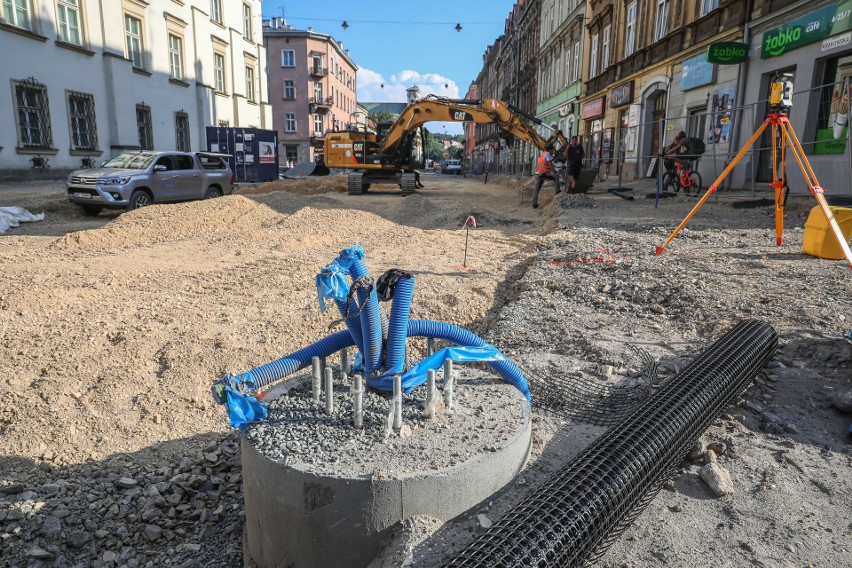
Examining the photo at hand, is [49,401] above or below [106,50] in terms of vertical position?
below

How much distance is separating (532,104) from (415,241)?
37458mm

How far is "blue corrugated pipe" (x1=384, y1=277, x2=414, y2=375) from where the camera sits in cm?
278

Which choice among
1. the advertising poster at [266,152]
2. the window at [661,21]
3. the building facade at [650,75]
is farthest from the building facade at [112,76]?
the window at [661,21]

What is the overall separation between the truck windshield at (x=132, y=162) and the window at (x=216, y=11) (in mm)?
17472

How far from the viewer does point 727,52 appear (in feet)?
47.2

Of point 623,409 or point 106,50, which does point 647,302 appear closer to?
point 623,409

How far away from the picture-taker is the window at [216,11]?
29.0 meters

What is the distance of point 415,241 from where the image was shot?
10250mm

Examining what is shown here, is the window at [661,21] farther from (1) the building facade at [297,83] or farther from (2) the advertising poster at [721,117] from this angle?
(1) the building facade at [297,83]

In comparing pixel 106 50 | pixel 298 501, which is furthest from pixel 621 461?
pixel 106 50

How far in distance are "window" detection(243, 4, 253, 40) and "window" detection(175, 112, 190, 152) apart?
8345 millimetres

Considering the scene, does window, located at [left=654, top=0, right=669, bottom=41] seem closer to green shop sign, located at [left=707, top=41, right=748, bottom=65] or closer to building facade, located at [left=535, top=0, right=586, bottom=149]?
green shop sign, located at [left=707, top=41, right=748, bottom=65]

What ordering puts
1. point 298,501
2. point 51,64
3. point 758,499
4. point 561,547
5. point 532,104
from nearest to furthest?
1. point 561,547
2. point 298,501
3. point 758,499
4. point 51,64
5. point 532,104

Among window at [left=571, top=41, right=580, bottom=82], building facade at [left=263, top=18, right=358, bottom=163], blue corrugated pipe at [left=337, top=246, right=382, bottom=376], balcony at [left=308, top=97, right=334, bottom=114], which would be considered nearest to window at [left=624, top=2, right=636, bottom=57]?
window at [left=571, top=41, right=580, bottom=82]
